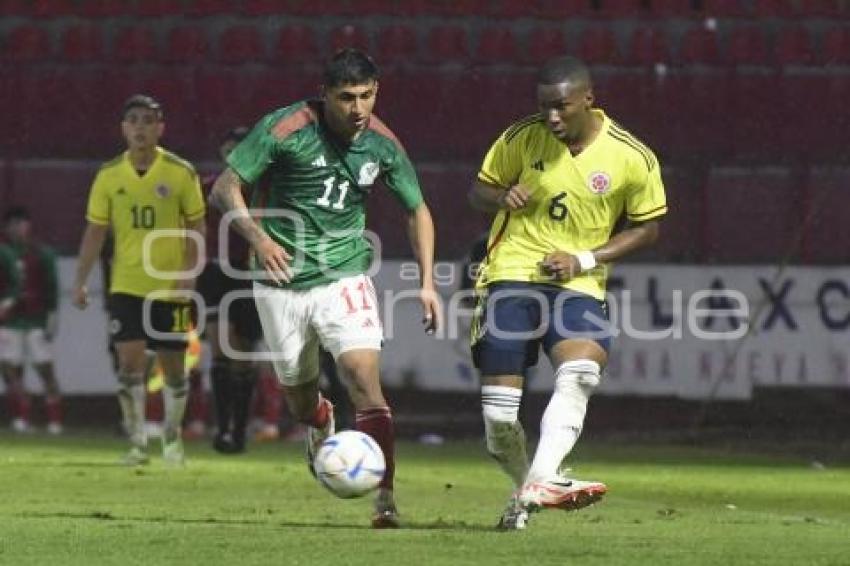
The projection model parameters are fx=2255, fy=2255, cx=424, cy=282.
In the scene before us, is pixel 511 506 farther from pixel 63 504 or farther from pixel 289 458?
pixel 289 458

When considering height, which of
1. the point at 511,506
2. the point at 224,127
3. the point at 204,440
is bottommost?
the point at 204,440

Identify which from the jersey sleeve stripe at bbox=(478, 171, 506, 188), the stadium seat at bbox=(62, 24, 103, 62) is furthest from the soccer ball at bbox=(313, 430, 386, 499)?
the stadium seat at bbox=(62, 24, 103, 62)

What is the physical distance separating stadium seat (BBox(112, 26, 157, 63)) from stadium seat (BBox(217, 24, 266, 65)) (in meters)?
0.73

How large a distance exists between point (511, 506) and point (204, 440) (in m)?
9.30

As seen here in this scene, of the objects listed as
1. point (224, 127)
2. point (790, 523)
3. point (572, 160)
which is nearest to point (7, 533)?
point (572, 160)

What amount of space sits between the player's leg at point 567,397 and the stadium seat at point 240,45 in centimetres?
1233

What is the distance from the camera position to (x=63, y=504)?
1262 cm

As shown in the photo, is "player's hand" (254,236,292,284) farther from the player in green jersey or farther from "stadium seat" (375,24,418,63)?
"stadium seat" (375,24,418,63)

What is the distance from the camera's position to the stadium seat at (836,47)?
2233cm

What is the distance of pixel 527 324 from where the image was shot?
35.7 ft

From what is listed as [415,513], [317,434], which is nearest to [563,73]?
[317,434]

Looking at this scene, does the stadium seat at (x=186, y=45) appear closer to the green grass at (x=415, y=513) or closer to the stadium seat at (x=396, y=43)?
the stadium seat at (x=396, y=43)

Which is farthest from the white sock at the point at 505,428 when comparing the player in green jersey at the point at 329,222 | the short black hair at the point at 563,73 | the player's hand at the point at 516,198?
the short black hair at the point at 563,73

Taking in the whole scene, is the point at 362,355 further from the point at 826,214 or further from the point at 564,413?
the point at 826,214
